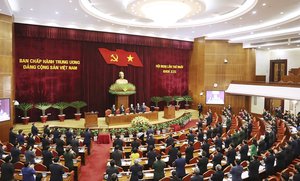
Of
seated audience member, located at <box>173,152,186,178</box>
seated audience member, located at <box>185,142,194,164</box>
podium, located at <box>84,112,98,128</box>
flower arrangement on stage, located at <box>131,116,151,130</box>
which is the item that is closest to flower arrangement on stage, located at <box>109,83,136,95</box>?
podium, located at <box>84,112,98,128</box>

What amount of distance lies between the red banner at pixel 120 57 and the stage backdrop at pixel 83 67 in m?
0.27

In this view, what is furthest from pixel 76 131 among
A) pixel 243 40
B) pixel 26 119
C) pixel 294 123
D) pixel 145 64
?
pixel 243 40

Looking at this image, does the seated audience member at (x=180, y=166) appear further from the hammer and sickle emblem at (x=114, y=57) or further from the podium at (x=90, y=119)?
the hammer and sickle emblem at (x=114, y=57)

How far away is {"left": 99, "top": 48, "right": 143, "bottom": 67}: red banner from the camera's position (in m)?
19.1

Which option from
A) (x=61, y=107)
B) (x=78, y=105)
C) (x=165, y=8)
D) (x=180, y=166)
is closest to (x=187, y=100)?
(x=78, y=105)

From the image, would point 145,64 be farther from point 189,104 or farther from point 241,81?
point 241,81

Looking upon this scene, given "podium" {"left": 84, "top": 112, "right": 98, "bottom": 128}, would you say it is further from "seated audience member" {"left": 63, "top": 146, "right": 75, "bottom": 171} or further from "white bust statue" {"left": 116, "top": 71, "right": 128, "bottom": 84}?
"seated audience member" {"left": 63, "top": 146, "right": 75, "bottom": 171}

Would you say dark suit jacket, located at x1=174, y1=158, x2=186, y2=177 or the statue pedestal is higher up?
the statue pedestal

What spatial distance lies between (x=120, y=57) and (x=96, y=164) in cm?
1113

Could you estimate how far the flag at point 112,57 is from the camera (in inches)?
750

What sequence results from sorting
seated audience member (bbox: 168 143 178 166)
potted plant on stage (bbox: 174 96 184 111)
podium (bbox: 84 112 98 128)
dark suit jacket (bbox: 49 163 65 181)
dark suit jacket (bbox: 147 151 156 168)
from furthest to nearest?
potted plant on stage (bbox: 174 96 184 111)
podium (bbox: 84 112 98 128)
seated audience member (bbox: 168 143 178 166)
dark suit jacket (bbox: 147 151 156 168)
dark suit jacket (bbox: 49 163 65 181)

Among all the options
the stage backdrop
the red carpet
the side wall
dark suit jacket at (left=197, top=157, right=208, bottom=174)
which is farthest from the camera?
the stage backdrop

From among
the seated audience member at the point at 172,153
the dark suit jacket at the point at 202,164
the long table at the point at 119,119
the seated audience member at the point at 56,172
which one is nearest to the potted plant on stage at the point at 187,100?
the long table at the point at 119,119

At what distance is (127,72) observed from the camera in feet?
66.2
